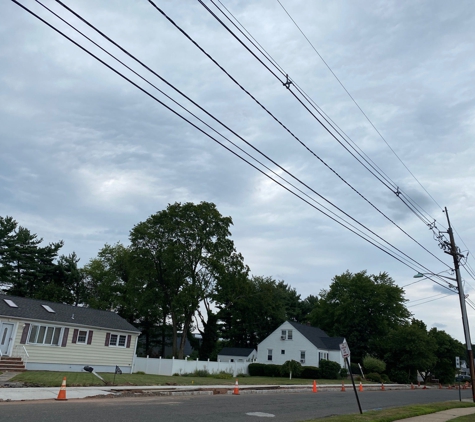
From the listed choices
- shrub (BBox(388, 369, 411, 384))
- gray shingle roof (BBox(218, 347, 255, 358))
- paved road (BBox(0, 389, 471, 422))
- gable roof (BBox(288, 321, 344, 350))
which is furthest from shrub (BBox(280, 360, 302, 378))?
paved road (BBox(0, 389, 471, 422))

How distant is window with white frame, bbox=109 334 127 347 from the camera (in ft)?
111

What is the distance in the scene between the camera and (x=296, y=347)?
52.9m

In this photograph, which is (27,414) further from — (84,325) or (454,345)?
(454,345)

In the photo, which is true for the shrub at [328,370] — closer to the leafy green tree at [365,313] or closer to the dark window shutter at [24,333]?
the leafy green tree at [365,313]

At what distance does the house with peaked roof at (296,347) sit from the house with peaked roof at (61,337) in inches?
932

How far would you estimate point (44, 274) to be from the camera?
193ft

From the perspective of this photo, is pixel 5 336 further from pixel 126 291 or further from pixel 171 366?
pixel 126 291

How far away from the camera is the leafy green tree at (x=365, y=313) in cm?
6475

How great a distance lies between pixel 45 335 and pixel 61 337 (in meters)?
1.18

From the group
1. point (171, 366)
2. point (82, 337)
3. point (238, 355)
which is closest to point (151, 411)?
point (82, 337)

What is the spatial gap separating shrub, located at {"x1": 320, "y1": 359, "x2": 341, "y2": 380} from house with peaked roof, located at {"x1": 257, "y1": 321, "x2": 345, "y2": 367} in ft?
12.4

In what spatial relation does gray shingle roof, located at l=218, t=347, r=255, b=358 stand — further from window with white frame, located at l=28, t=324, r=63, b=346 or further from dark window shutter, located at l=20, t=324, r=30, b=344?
dark window shutter, located at l=20, t=324, r=30, b=344

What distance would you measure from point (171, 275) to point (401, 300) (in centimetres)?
3795

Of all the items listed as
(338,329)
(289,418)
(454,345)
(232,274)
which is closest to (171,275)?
(232,274)
